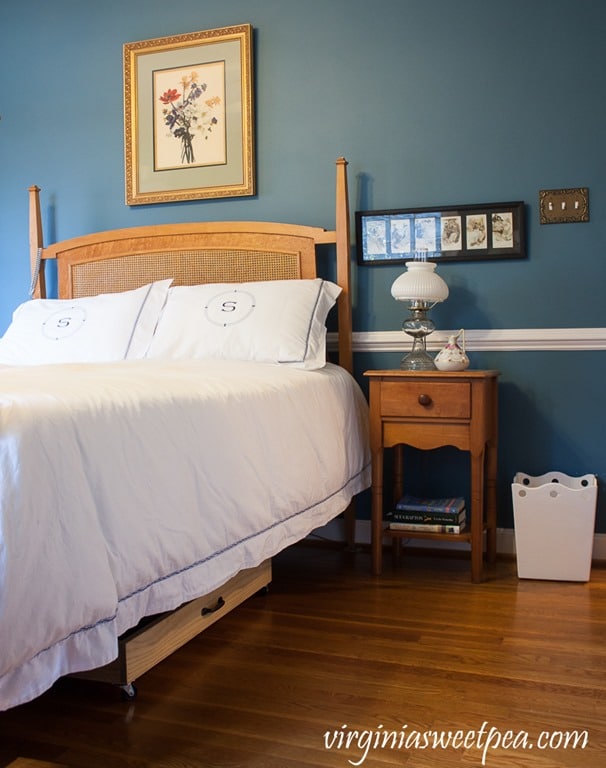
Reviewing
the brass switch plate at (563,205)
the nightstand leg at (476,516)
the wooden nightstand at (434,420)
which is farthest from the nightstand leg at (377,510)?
the brass switch plate at (563,205)

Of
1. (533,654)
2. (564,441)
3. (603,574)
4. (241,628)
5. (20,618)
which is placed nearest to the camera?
(20,618)

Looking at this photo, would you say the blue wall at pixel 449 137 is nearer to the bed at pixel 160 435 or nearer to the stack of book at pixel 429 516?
the bed at pixel 160 435

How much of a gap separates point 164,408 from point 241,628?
0.82m

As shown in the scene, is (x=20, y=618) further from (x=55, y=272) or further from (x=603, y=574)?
(x=55, y=272)

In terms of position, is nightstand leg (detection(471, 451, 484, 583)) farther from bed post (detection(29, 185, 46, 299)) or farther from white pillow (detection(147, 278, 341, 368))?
bed post (detection(29, 185, 46, 299))

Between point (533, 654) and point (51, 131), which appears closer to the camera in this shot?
point (533, 654)

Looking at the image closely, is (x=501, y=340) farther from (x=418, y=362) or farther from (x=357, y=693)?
(x=357, y=693)

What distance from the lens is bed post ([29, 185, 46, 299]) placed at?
3.54 meters

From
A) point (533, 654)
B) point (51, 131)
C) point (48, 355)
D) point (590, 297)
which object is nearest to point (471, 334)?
point (590, 297)

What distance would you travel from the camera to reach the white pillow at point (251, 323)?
276cm

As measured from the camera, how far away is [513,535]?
2982 mm

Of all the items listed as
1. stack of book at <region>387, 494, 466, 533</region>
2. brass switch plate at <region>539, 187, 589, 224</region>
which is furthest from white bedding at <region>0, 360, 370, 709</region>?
brass switch plate at <region>539, 187, 589, 224</region>

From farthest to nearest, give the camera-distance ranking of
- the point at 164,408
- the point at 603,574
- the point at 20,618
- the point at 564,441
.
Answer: the point at 564,441
the point at 603,574
the point at 164,408
the point at 20,618

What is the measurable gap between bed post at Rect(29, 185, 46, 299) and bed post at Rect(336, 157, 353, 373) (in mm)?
1402
